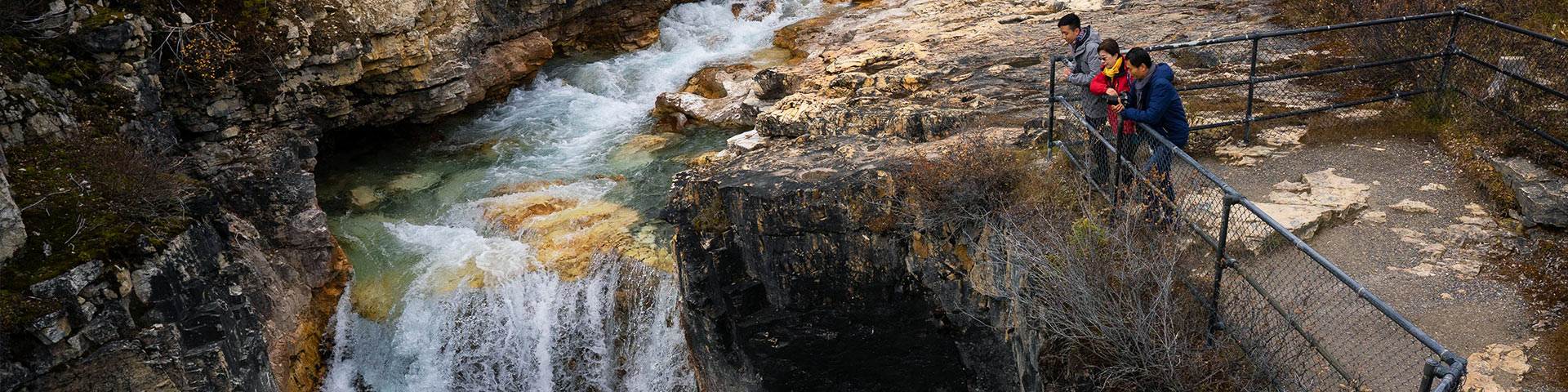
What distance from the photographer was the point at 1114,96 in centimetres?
711

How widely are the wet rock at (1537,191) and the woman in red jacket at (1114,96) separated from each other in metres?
2.85

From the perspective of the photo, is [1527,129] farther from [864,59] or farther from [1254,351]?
[864,59]

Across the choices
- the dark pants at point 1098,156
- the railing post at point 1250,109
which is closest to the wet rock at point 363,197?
the dark pants at point 1098,156

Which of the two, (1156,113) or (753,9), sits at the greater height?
(1156,113)

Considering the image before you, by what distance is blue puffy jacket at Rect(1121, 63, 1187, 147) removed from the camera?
6750 millimetres

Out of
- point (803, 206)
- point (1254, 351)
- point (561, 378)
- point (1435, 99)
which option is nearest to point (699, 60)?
point (561, 378)

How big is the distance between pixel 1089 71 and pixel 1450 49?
3.41m

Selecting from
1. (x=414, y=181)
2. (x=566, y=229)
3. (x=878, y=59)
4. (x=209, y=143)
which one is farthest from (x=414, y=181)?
(x=878, y=59)

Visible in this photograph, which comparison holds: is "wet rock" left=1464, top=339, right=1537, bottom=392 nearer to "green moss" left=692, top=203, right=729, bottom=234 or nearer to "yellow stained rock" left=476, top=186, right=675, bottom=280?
"green moss" left=692, top=203, right=729, bottom=234

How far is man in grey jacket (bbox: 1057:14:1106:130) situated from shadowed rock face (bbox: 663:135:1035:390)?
1.69m

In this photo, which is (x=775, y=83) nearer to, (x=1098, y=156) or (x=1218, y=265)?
(x=1098, y=156)

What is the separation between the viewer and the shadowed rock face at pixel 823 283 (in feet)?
28.1

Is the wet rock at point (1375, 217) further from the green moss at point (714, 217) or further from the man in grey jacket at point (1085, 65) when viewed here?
the green moss at point (714, 217)

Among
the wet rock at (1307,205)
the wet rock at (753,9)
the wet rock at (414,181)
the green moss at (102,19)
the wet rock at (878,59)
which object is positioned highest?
the green moss at (102,19)
